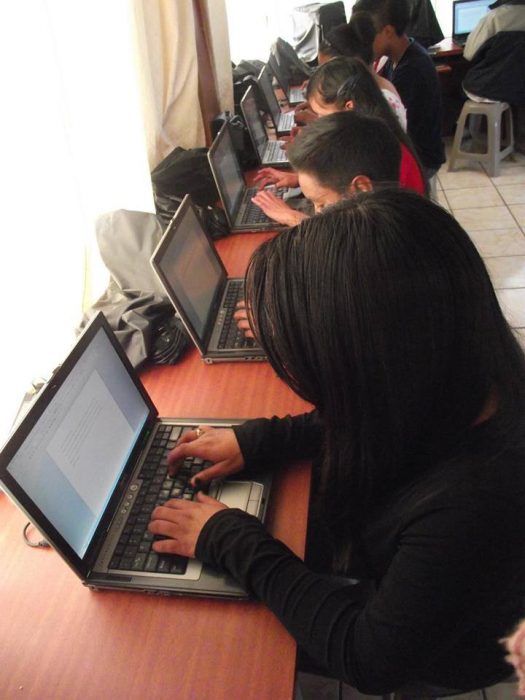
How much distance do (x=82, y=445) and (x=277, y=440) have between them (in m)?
0.33

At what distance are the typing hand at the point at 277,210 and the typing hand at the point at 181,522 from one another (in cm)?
109

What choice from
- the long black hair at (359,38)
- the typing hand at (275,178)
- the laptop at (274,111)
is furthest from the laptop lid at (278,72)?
the typing hand at (275,178)

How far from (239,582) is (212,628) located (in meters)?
0.07

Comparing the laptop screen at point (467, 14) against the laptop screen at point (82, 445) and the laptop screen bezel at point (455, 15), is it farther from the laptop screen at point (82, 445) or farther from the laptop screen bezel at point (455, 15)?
the laptop screen at point (82, 445)

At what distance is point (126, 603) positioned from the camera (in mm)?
728

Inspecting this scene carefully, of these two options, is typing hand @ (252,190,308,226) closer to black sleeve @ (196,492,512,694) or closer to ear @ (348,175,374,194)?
ear @ (348,175,374,194)

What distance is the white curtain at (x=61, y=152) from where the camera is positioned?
3.43 feet

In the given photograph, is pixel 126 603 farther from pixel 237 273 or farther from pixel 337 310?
pixel 237 273

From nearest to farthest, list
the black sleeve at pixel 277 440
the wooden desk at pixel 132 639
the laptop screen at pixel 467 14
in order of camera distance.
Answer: the wooden desk at pixel 132 639 < the black sleeve at pixel 277 440 < the laptop screen at pixel 467 14

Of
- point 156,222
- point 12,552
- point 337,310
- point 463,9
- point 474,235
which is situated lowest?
point 474,235

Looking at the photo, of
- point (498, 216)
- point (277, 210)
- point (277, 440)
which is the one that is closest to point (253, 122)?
point (277, 210)

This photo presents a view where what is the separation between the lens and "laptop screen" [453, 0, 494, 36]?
156 inches

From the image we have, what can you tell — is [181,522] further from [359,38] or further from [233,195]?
[359,38]

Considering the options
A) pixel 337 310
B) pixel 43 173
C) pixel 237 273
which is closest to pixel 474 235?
pixel 237 273
